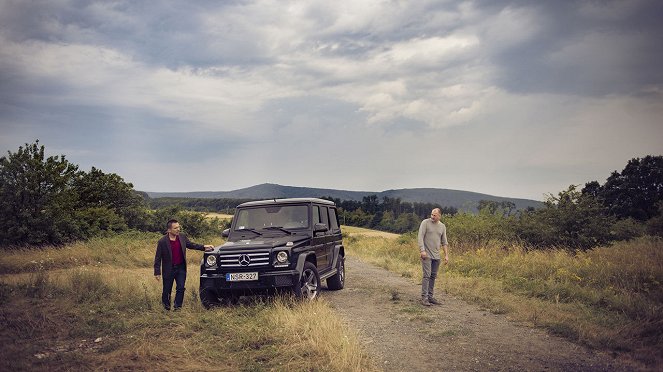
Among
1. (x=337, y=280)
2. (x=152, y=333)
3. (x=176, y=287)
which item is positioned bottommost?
(x=152, y=333)

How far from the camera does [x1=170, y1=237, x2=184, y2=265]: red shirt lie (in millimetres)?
8852

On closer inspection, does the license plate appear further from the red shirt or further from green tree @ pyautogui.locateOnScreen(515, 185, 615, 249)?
green tree @ pyautogui.locateOnScreen(515, 185, 615, 249)

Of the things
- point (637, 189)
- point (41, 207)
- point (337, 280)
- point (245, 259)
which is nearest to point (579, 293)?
point (337, 280)

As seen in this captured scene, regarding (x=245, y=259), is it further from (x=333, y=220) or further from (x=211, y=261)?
(x=333, y=220)

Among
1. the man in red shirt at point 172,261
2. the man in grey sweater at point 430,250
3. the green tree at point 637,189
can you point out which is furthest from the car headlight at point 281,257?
the green tree at point 637,189

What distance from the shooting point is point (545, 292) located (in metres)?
10.0

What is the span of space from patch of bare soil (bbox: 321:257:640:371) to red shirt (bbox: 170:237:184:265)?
332 centimetres

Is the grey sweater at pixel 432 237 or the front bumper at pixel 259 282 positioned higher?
the grey sweater at pixel 432 237

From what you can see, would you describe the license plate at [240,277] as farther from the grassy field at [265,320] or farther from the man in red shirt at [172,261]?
the man in red shirt at [172,261]

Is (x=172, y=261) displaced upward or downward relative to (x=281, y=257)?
downward

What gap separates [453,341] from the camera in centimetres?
666

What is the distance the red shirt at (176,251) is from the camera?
8.85 m

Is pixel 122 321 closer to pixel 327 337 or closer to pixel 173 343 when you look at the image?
pixel 173 343

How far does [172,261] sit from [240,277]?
1449 millimetres
